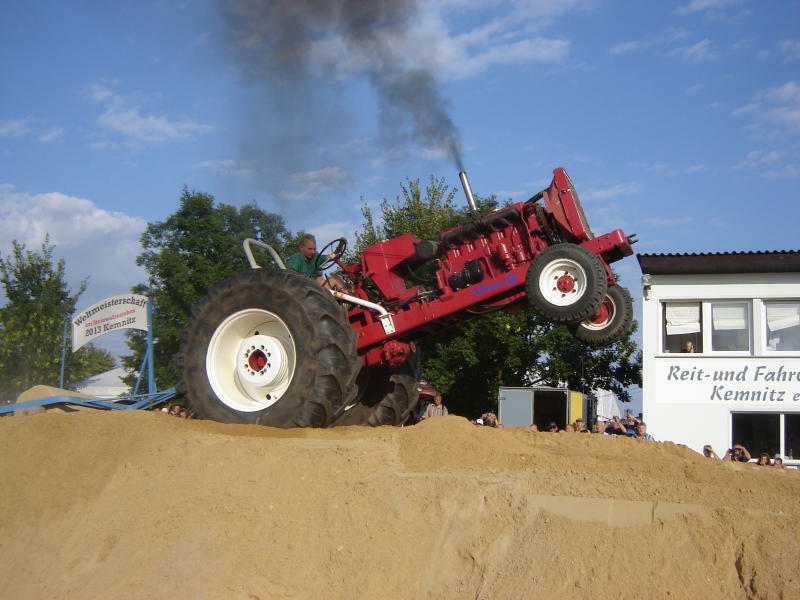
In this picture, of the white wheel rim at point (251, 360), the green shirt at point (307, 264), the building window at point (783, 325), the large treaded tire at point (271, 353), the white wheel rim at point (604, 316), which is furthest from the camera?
the building window at point (783, 325)

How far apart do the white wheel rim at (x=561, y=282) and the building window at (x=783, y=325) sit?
10170mm

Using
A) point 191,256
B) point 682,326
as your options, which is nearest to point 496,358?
point 682,326

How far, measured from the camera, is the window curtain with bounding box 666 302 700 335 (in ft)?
53.9

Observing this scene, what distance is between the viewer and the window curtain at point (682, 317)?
53.9 ft

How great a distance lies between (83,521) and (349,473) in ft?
7.80

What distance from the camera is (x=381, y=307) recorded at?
854 centimetres

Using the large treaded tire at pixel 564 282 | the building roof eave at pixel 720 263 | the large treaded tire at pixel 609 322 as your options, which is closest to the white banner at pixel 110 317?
the large treaded tire at pixel 609 322

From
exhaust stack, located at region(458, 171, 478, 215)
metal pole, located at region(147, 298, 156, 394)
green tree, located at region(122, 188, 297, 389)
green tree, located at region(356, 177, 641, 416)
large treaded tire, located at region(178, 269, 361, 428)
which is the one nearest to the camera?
large treaded tire, located at region(178, 269, 361, 428)

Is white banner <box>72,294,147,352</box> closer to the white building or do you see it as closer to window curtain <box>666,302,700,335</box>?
the white building

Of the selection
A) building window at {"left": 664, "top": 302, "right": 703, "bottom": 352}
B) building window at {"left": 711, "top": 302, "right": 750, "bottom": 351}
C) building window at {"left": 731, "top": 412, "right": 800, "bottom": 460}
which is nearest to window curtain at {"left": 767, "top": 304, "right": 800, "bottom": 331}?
building window at {"left": 711, "top": 302, "right": 750, "bottom": 351}

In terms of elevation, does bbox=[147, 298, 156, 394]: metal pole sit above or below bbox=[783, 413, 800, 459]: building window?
above

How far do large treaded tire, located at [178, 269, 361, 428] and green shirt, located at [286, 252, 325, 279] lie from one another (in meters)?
0.97

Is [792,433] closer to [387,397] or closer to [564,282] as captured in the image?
[387,397]

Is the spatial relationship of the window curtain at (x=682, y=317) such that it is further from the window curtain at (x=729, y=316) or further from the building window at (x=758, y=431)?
the building window at (x=758, y=431)
